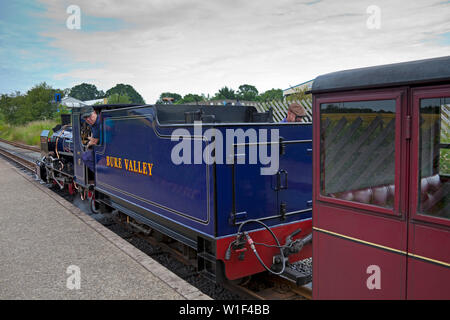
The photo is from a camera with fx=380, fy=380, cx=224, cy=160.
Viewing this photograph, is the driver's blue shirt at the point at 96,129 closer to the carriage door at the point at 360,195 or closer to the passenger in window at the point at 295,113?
the passenger in window at the point at 295,113

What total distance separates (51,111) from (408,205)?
1861 inches

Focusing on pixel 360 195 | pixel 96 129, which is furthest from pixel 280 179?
pixel 96 129

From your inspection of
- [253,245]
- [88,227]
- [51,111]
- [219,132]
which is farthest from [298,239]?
[51,111]

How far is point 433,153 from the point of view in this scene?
7.86 ft

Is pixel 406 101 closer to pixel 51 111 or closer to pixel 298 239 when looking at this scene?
pixel 298 239

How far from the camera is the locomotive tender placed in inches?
163

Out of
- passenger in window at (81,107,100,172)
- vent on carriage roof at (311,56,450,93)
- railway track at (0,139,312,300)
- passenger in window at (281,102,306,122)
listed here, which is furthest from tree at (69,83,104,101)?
vent on carriage roof at (311,56,450,93)

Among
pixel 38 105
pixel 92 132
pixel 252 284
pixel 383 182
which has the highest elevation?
pixel 38 105

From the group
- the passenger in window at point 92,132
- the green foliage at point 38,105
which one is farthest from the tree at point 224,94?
the passenger in window at point 92,132

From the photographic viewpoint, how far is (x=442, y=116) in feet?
7.73

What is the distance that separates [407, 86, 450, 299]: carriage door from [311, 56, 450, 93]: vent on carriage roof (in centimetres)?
8

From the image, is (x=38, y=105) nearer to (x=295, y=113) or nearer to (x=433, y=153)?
(x=295, y=113)

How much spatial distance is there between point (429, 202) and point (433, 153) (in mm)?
309

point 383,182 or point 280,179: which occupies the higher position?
point 383,182
